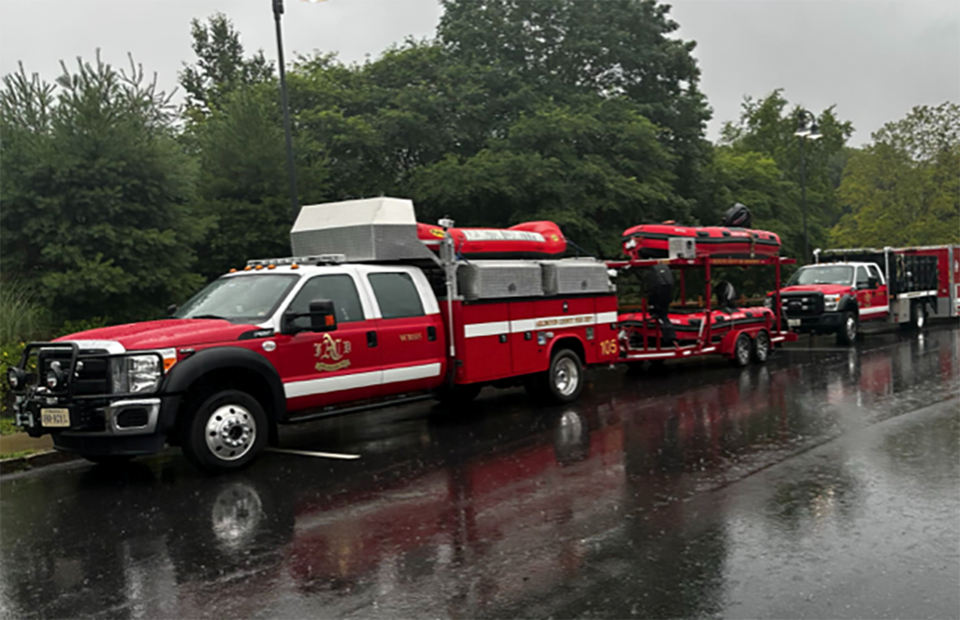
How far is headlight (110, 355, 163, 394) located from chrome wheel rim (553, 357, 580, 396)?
19.4ft

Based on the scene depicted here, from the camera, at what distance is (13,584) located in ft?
18.6

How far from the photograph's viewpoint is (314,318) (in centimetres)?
914

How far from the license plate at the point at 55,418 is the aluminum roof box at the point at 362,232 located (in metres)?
3.64

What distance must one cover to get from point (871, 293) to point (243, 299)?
18.7 m

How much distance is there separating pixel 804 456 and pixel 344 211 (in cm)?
578

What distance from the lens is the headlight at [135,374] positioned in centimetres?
820

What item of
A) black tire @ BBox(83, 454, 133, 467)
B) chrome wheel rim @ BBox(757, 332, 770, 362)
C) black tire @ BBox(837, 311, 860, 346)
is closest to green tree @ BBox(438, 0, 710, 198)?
black tire @ BBox(837, 311, 860, 346)

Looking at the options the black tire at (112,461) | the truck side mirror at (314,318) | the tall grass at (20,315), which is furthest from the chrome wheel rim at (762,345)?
the tall grass at (20,315)

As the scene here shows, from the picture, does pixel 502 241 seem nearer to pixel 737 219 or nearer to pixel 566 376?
pixel 566 376

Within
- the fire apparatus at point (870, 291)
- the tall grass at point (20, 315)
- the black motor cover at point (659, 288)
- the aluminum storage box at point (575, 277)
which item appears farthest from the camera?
the fire apparatus at point (870, 291)

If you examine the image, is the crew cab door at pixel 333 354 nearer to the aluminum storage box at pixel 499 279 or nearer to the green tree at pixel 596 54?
the aluminum storage box at pixel 499 279

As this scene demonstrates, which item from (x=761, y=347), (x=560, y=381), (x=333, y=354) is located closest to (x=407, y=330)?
(x=333, y=354)

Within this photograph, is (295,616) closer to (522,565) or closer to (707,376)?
(522,565)

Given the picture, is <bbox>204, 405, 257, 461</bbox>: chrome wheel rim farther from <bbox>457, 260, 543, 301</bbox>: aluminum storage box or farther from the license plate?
<bbox>457, 260, 543, 301</bbox>: aluminum storage box
